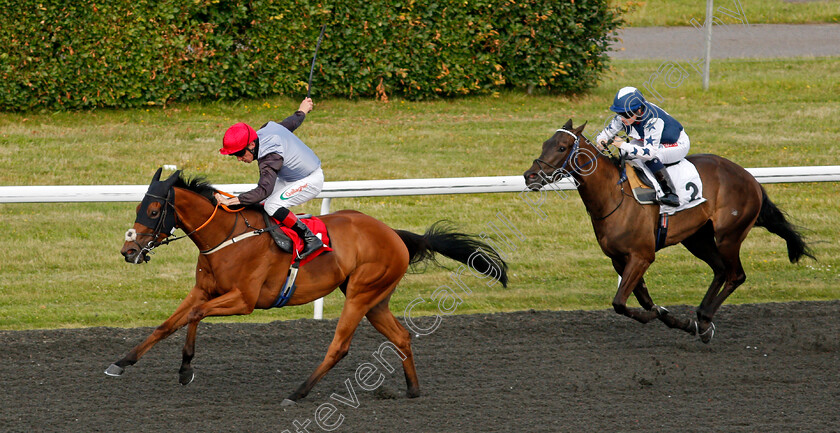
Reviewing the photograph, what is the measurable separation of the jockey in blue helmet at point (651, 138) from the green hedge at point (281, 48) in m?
5.56

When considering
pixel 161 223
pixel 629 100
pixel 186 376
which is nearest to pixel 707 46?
pixel 629 100

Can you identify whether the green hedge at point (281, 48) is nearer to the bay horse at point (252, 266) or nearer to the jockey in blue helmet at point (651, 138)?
the jockey in blue helmet at point (651, 138)

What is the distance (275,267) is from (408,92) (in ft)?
24.2

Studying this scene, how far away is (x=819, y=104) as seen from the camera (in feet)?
41.9

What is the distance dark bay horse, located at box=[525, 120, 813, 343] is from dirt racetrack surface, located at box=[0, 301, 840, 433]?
0.27m

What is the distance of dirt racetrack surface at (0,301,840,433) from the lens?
4.52 m

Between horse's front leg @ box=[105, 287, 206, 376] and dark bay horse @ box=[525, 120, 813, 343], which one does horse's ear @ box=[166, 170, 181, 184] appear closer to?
horse's front leg @ box=[105, 287, 206, 376]

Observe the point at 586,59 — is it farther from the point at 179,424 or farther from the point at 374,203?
the point at 179,424

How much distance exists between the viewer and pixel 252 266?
→ 15.8ft

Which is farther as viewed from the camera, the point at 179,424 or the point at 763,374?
the point at 763,374

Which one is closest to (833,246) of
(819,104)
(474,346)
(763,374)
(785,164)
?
(785,164)

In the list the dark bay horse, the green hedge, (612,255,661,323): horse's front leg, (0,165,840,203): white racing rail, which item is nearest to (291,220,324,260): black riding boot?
(0,165,840,203): white racing rail

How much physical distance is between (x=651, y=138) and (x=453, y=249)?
4.94ft

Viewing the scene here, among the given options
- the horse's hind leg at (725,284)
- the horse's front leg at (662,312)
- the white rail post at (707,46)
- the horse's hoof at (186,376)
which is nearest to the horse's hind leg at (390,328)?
the horse's hoof at (186,376)
